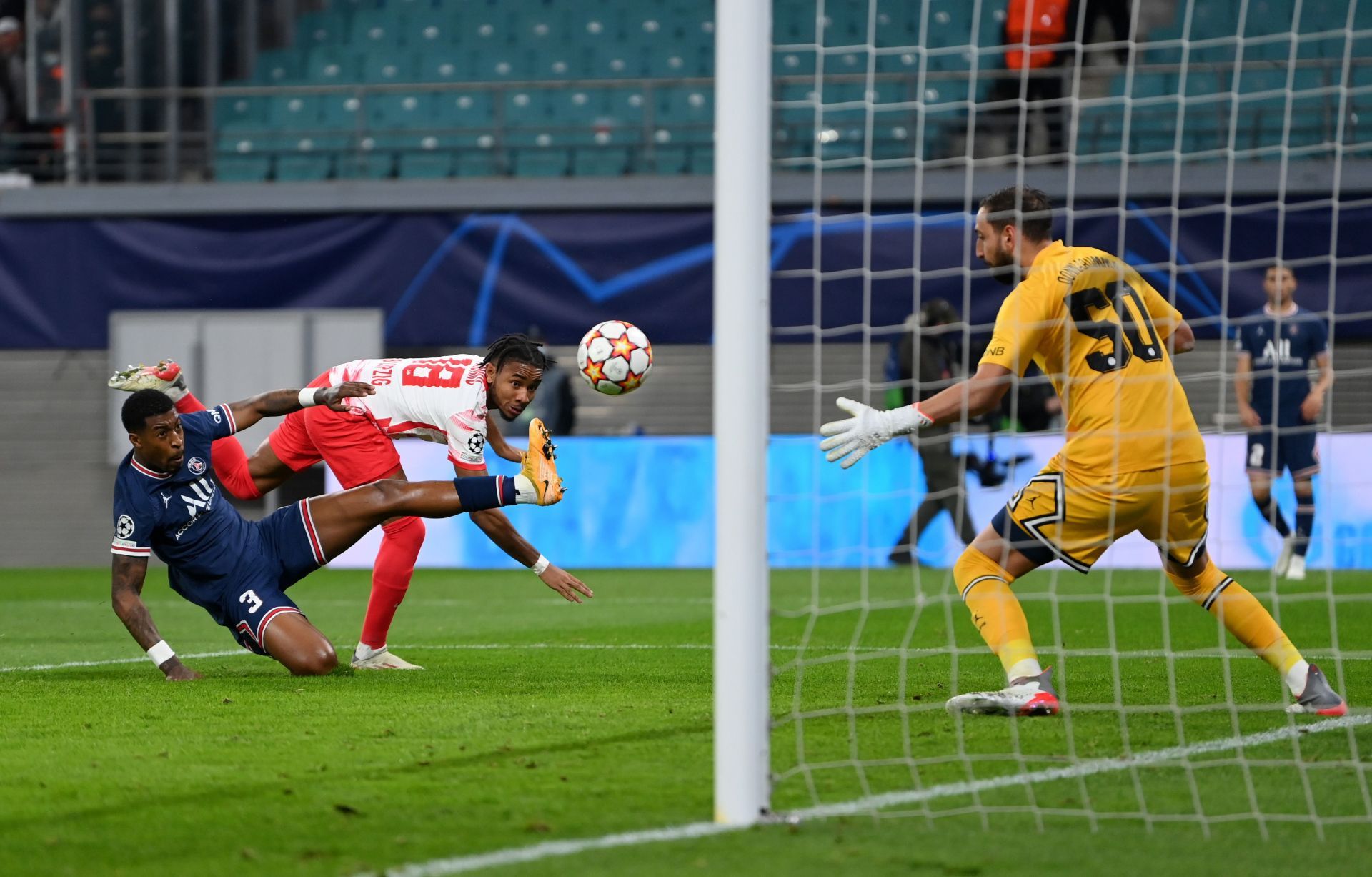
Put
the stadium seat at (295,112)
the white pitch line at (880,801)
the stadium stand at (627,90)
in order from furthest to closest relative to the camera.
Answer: the stadium seat at (295,112) < the stadium stand at (627,90) < the white pitch line at (880,801)

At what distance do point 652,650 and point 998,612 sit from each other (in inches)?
107

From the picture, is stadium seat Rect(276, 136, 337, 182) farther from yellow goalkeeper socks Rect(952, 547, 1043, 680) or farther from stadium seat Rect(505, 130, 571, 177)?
yellow goalkeeper socks Rect(952, 547, 1043, 680)

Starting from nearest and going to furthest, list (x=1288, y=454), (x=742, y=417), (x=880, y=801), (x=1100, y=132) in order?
1. (x=742, y=417)
2. (x=880, y=801)
3. (x=1288, y=454)
4. (x=1100, y=132)

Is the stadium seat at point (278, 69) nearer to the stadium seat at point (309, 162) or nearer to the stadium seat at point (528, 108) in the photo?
the stadium seat at point (309, 162)

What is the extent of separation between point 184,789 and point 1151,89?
48.4ft

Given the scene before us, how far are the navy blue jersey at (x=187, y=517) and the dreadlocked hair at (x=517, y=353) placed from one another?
110 centimetres

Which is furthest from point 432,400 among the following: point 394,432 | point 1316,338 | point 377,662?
point 1316,338

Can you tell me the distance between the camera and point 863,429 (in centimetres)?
447

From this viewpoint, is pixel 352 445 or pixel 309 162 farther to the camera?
pixel 309 162

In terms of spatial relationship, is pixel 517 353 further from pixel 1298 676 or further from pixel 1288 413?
pixel 1288 413

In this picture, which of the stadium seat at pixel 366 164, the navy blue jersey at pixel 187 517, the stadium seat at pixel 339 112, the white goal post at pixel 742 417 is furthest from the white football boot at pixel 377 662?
the stadium seat at pixel 339 112

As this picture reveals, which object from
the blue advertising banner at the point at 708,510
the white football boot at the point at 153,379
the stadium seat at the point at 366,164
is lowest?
the blue advertising banner at the point at 708,510

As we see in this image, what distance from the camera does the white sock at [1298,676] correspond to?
5.24 meters

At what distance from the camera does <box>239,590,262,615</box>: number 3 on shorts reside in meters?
6.45
